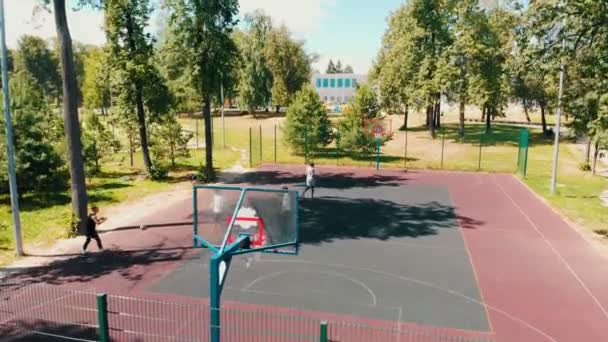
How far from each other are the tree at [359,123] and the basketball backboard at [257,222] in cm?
2664

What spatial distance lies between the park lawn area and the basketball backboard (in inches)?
312

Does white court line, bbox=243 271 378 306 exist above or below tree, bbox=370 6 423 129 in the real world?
below

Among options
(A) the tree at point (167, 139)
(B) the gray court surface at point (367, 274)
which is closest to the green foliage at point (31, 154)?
(A) the tree at point (167, 139)

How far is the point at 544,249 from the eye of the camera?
16.2 m

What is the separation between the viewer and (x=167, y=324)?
10.4m

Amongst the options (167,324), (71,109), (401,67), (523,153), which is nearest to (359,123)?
(523,153)

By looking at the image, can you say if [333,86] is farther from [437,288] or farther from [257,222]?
[257,222]

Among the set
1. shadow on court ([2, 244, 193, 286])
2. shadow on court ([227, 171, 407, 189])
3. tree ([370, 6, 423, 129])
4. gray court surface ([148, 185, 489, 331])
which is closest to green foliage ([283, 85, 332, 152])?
shadow on court ([227, 171, 407, 189])

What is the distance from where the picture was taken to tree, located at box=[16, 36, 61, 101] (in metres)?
114

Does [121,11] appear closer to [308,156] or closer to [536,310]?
[308,156]

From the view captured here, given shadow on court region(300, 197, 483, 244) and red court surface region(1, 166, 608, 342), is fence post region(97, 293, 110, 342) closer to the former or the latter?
red court surface region(1, 166, 608, 342)

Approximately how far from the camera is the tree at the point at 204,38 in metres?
26.9

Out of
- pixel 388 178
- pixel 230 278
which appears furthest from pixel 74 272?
pixel 388 178

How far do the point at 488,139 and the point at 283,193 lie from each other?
44.5 m
